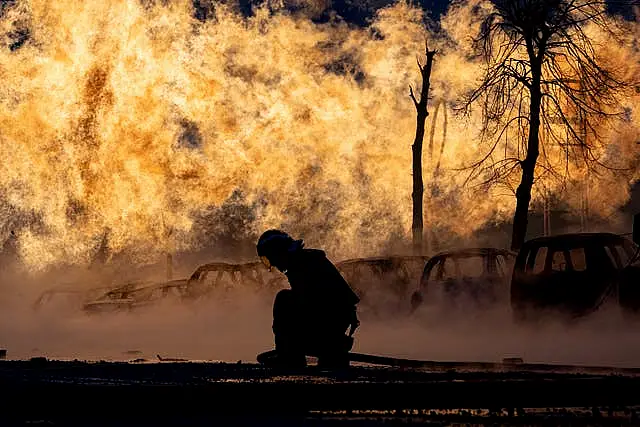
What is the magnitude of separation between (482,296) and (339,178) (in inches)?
839

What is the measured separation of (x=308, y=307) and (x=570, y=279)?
5.77 metres

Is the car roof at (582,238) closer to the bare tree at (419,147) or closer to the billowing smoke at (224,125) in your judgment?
the bare tree at (419,147)

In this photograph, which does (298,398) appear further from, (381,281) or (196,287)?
(196,287)

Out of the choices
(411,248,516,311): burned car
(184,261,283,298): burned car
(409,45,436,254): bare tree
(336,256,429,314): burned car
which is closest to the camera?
(411,248,516,311): burned car

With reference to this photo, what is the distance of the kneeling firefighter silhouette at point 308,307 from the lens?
35.4 feet

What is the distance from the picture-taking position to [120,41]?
3656cm

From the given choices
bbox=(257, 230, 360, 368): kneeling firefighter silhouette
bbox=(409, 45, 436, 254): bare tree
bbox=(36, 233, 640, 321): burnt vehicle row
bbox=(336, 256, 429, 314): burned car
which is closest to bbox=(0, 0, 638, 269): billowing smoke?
bbox=(409, 45, 436, 254): bare tree

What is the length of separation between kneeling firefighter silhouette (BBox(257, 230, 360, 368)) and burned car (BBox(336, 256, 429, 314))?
1048 cm

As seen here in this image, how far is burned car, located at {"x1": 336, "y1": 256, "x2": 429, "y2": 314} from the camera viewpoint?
21.7 meters

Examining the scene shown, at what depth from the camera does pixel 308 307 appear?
1095 cm

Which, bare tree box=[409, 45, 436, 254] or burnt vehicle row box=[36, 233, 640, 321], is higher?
bare tree box=[409, 45, 436, 254]

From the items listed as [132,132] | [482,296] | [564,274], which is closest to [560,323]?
[564,274]

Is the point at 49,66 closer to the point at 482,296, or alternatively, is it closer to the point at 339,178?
the point at 339,178

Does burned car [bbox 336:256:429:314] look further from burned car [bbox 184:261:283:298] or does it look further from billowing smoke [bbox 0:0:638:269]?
billowing smoke [bbox 0:0:638:269]
